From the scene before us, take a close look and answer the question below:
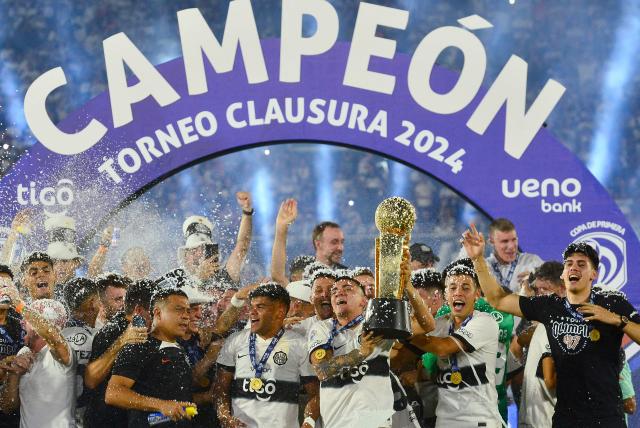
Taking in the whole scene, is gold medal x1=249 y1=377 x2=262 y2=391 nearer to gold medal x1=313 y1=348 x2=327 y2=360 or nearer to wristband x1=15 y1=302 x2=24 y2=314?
gold medal x1=313 y1=348 x2=327 y2=360

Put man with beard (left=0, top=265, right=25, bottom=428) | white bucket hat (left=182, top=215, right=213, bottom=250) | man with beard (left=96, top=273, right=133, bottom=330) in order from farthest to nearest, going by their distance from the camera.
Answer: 1. white bucket hat (left=182, top=215, right=213, bottom=250)
2. man with beard (left=96, top=273, right=133, bottom=330)
3. man with beard (left=0, top=265, right=25, bottom=428)

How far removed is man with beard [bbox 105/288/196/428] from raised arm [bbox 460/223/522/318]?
1.54 meters

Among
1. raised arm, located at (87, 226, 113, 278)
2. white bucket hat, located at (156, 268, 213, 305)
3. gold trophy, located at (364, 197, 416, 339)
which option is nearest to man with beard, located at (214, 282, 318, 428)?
white bucket hat, located at (156, 268, 213, 305)

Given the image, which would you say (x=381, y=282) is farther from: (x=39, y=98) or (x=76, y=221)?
(x=39, y=98)

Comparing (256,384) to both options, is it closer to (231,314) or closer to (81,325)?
(231,314)

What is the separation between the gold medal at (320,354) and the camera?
5914 millimetres

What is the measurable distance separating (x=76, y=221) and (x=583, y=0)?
5374 millimetres

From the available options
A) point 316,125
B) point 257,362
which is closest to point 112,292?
point 257,362

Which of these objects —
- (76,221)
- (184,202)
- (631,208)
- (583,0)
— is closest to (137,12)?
(184,202)

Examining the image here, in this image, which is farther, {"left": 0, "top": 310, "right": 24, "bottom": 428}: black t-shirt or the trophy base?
{"left": 0, "top": 310, "right": 24, "bottom": 428}: black t-shirt

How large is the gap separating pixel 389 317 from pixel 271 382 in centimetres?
141

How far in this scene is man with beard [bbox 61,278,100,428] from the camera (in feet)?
21.3

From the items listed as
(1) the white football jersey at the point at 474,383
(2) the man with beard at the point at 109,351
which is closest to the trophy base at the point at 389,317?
(1) the white football jersey at the point at 474,383

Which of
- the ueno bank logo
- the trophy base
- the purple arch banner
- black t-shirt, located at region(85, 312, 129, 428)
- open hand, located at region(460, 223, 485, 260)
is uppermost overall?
the purple arch banner
